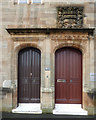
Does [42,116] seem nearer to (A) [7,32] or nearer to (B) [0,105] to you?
(B) [0,105]

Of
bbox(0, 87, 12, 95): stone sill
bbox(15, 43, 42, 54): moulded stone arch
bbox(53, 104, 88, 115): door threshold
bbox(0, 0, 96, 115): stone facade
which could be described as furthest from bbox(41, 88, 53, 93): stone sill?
bbox(15, 43, 42, 54): moulded stone arch

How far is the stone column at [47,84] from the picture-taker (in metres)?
4.87

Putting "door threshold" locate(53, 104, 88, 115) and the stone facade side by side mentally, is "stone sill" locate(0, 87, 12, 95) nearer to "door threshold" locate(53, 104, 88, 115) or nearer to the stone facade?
the stone facade

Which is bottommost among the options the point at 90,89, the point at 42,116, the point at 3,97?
the point at 42,116

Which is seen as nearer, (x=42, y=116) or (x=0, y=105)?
(x=42, y=116)

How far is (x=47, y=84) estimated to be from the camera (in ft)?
16.3

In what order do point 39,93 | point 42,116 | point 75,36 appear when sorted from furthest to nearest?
point 39,93 → point 75,36 → point 42,116

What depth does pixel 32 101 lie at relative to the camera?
5359mm

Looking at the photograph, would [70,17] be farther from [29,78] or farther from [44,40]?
[29,78]

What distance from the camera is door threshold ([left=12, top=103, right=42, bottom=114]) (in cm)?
485

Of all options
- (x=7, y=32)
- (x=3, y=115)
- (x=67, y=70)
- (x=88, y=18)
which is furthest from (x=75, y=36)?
(x=3, y=115)

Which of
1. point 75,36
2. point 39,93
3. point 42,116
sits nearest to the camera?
point 42,116

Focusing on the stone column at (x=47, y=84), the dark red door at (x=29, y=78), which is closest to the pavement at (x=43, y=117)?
the stone column at (x=47, y=84)

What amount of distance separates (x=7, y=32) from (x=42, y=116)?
14.2ft
